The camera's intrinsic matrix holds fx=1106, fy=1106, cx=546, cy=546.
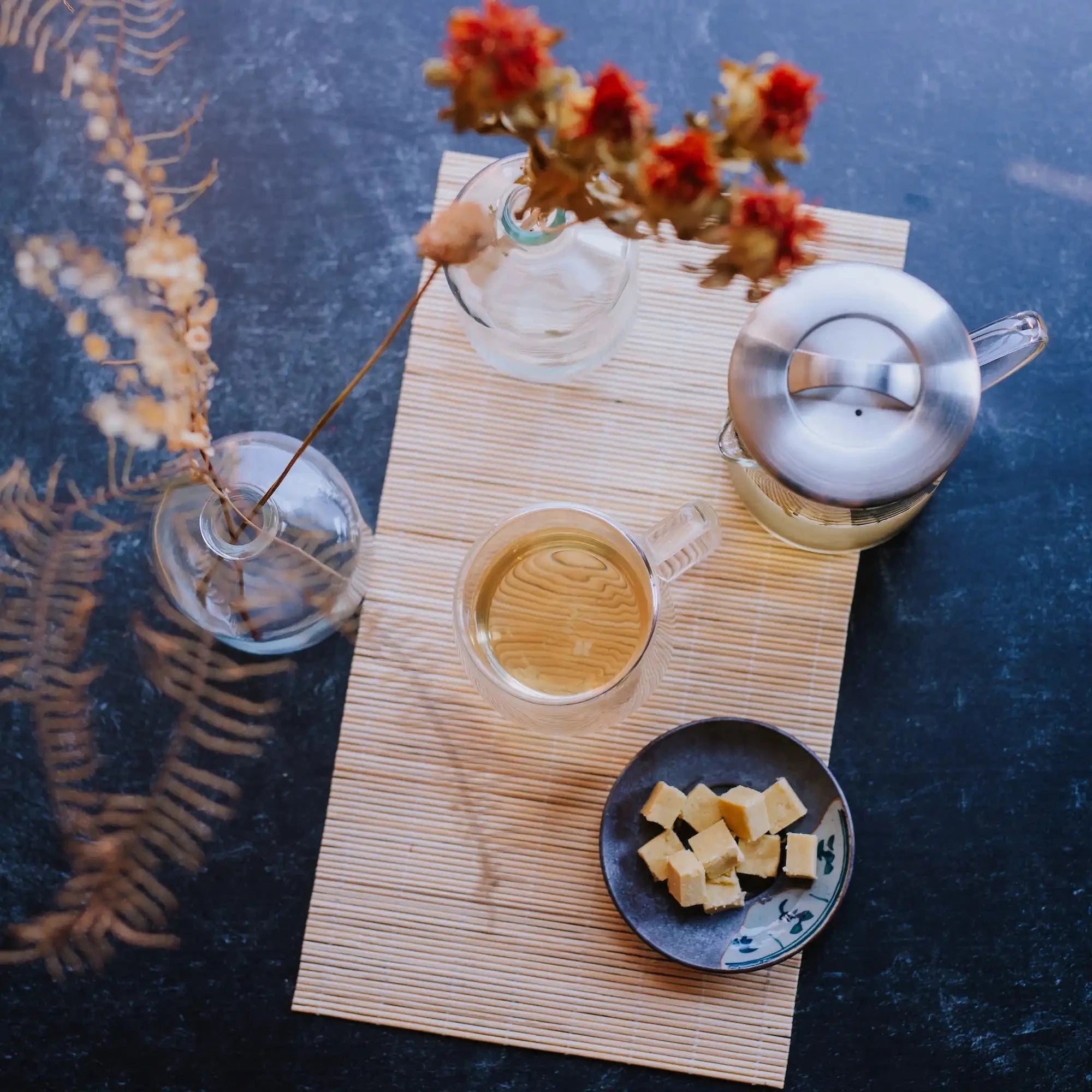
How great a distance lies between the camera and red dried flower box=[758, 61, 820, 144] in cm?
47

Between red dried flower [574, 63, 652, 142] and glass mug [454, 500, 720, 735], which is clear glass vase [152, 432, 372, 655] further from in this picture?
red dried flower [574, 63, 652, 142]

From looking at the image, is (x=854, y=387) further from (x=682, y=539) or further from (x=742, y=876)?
Answer: (x=742, y=876)

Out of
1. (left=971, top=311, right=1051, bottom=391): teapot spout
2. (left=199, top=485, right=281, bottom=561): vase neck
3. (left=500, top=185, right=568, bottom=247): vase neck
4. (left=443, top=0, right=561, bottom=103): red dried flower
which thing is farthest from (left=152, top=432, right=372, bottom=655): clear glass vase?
(left=971, top=311, right=1051, bottom=391): teapot spout

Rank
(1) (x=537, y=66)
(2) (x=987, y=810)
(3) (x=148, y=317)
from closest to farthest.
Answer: (1) (x=537, y=66) < (3) (x=148, y=317) < (2) (x=987, y=810)

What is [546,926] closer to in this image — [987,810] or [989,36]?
[987,810]

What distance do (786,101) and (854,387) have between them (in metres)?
0.33

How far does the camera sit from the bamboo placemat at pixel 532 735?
3.06 feet

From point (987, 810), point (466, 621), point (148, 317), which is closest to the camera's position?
point (148, 317)

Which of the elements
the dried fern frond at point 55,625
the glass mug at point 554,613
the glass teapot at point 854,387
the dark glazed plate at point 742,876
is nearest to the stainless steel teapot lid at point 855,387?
the glass teapot at point 854,387

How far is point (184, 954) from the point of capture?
1.00m

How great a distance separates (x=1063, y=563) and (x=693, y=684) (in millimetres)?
366

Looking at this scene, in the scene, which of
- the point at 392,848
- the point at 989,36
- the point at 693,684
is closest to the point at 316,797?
the point at 392,848

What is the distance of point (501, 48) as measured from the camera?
466 mm

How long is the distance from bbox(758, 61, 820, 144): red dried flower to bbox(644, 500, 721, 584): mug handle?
36cm
